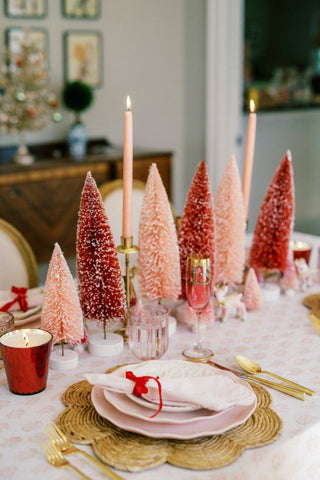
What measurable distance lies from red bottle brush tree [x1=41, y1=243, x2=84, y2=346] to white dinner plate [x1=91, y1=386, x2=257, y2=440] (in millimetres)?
198

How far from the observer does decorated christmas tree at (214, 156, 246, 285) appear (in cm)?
144

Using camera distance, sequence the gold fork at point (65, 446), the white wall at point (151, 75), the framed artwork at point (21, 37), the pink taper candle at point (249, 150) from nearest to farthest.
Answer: the gold fork at point (65, 446), the pink taper candle at point (249, 150), the framed artwork at point (21, 37), the white wall at point (151, 75)

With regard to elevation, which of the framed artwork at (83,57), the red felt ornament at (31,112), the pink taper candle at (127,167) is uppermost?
the framed artwork at (83,57)

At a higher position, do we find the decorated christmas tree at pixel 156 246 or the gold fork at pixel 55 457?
the decorated christmas tree at pixel 156 246

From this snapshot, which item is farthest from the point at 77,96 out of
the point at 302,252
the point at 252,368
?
the point at 252,368

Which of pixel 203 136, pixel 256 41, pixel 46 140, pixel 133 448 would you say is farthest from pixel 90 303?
pixel 256 41

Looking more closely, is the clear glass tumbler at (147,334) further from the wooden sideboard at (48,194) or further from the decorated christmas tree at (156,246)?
the wooden sideboard at (48,194)

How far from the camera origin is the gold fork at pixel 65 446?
83 cm

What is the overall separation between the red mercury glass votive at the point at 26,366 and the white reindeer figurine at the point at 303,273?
0.76 m

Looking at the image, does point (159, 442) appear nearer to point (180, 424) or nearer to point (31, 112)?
point (180, 424)

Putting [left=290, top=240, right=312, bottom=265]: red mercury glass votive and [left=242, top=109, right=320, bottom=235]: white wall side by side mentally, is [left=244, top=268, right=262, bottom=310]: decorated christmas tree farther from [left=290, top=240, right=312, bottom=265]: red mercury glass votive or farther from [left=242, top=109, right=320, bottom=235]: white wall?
[left=242, top=109, right=320, bottom=235]: white wall

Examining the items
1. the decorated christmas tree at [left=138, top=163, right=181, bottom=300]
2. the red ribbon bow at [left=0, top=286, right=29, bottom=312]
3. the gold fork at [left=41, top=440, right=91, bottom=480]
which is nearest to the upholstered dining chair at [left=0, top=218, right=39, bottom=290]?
the red ribbon bow at [left=0, top=286, right=29, bottom=312]

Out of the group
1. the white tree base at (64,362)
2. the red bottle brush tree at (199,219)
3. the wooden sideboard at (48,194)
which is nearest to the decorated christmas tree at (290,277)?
the red bottle brush tree at (199,219)

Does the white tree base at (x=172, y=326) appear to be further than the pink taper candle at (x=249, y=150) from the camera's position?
No
